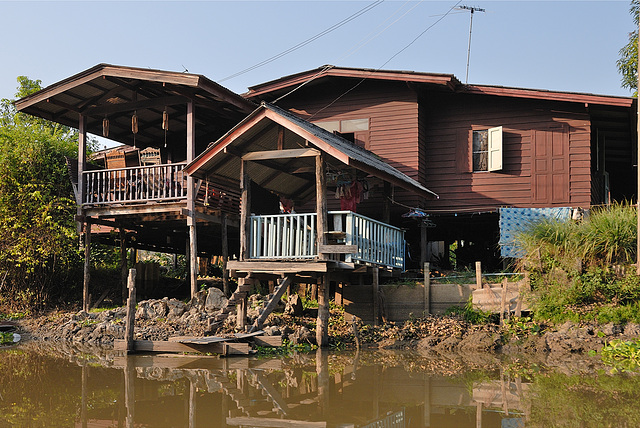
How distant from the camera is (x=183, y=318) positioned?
16.3 meters

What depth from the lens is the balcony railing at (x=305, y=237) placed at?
14.1 metres

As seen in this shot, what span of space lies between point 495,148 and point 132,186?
402 inches

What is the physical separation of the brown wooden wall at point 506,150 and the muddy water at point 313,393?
691cm

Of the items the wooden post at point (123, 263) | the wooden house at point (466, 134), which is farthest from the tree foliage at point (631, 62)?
the wooden post at point (123, 263)

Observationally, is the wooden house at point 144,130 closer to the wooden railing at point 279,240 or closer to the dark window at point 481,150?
the wooden railing at point 279,240

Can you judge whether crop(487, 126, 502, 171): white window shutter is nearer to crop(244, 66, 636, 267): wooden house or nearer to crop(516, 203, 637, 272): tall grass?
crop(244, 66, 636, 267): wooden house

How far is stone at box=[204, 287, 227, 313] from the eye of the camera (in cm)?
1648

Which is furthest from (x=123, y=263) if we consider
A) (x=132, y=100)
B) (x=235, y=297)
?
(x=235, y=297)

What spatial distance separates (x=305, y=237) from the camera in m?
14.1

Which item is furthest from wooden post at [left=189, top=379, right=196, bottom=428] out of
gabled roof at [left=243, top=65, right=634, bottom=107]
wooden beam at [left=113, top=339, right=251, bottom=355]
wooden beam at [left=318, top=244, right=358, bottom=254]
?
gabled roof at [left=243, top=65, right=634, bottom=107]

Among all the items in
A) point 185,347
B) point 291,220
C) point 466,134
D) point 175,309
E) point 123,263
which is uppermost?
point 466,134

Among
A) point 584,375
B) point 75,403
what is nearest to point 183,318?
point 75,403

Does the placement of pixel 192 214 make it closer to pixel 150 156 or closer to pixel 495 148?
pixel 150 156

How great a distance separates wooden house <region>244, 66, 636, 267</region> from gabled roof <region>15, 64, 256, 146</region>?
1.91m
